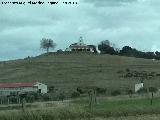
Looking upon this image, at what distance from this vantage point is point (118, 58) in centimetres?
13388

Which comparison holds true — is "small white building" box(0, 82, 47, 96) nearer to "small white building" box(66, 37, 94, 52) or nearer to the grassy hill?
the grassy hill

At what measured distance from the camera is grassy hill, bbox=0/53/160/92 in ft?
316

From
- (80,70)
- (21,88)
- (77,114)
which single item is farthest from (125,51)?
(77,114)

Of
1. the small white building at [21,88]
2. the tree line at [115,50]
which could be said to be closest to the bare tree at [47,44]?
the tree line at [115,50]

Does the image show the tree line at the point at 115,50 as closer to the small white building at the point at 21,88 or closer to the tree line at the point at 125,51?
the tree line at the point at 125,51

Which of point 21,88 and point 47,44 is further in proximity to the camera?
point 47,44

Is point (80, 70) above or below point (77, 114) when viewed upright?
above

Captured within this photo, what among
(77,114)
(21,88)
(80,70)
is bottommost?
(21,88)

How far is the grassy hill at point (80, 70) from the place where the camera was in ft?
316

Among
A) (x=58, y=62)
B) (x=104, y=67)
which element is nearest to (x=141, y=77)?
(x=104, y=67)

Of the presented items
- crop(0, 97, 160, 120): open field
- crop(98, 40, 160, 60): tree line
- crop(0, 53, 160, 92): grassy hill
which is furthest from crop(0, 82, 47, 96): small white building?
crop(98, 40, 160, 60): tree line

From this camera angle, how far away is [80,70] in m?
114

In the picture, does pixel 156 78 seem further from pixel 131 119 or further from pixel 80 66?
pixel 131 119

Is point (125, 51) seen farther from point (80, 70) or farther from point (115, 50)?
point (80, 70)
